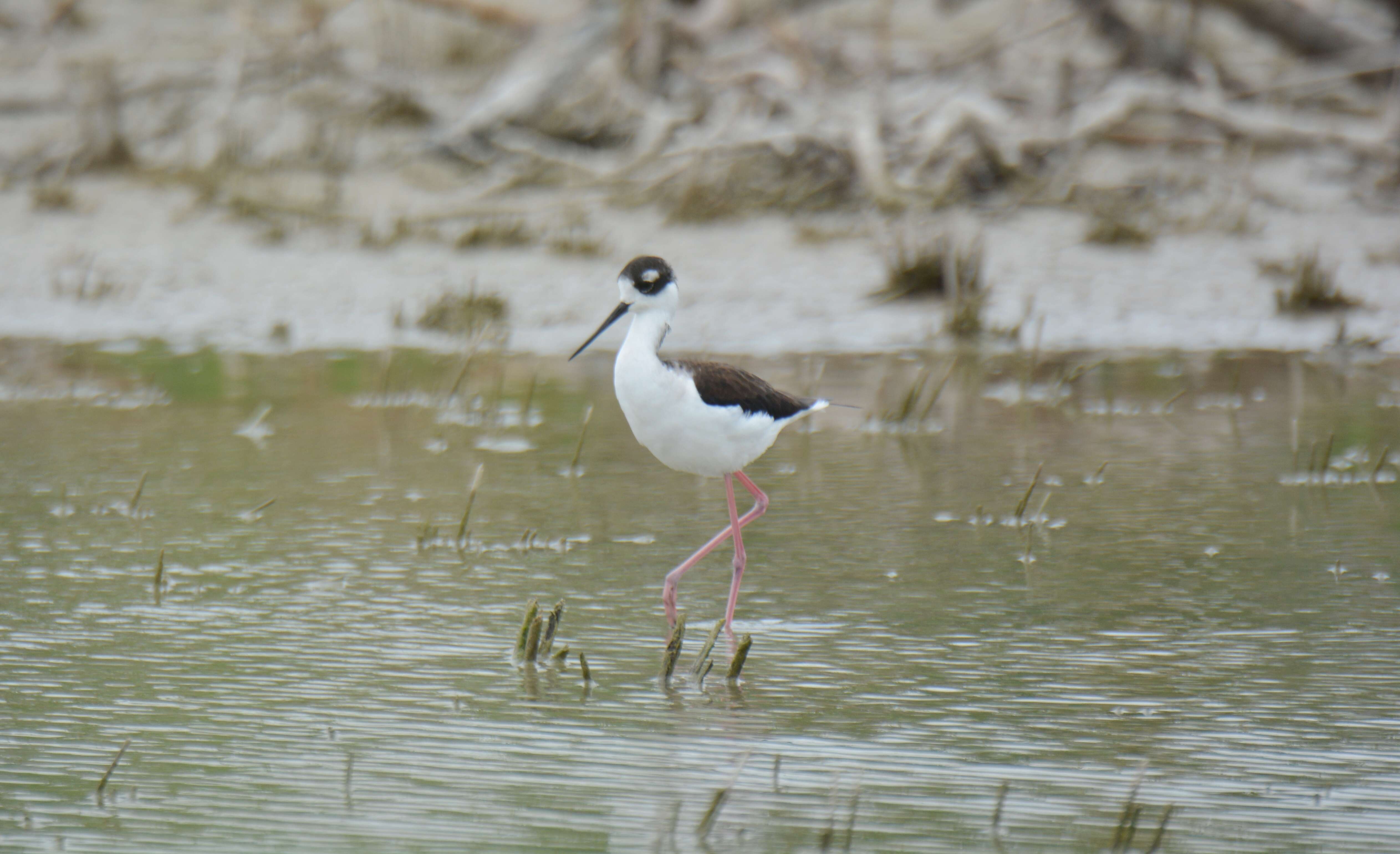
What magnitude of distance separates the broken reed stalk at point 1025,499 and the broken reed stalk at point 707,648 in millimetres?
1412

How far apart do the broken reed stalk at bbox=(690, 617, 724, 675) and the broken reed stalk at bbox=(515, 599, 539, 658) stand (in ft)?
1.29

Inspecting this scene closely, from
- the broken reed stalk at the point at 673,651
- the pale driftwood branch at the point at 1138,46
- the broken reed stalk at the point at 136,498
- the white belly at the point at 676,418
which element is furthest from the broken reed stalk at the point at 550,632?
the pale driftwood branch at the point at 1138,46

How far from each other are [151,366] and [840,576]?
182 inches

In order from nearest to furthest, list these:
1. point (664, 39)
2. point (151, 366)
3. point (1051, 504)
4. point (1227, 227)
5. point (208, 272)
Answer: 1. point (1051, 504)
2. point (151, 366)
3. point (208, 272)
4. point (1227, 227)
5. point (664, 39)

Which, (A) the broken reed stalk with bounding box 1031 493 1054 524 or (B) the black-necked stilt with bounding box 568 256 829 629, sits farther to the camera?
(A) the broken reed stalk with bounding box 1031 493 1054 524

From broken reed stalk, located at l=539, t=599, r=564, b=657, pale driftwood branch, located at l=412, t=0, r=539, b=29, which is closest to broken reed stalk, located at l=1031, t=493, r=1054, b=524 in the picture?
broken reed stalk, located at l=539, t=599, r=564, b=657

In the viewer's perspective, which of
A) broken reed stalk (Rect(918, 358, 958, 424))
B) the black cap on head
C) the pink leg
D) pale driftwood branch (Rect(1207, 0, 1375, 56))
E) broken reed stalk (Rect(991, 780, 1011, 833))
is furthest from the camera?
pale driftwood branch (Rect(1207, 0, 1375, 56))

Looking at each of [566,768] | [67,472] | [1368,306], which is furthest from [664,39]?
[566,768]

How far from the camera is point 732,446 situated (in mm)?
4973

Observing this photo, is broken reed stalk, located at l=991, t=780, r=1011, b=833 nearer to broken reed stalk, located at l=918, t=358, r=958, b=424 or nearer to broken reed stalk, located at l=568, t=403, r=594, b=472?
broken reed stalk, located at l=568, t=403, r=594, b=472

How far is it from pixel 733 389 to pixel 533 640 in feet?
3.47

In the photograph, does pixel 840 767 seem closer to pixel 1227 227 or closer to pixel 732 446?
pixel 732 446

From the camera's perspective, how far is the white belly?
4.81 meters

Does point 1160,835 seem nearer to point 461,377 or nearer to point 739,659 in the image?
point 739,659
